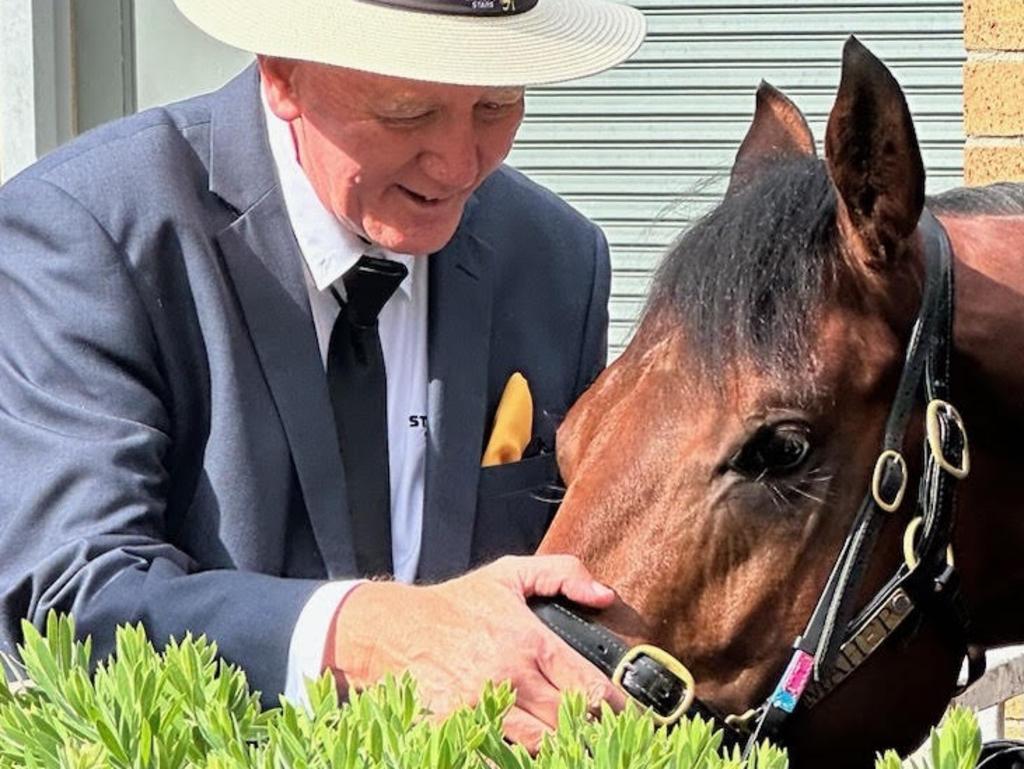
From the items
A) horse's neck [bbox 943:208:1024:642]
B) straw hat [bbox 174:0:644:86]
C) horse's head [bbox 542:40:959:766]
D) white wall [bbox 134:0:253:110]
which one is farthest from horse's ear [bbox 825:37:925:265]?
white wall [bbox 134:0:253:110]

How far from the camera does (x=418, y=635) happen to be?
2174 mm

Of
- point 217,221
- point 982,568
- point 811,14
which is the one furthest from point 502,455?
point 811,14

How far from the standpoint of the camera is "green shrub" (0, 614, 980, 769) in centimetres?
162

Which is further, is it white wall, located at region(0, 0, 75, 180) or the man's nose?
white wall, located at region(0, 0, 75, 180)

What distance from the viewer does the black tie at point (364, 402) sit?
2.63 metres

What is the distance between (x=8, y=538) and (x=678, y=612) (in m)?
0.84

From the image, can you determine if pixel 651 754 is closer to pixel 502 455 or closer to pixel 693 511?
pixel 693 511

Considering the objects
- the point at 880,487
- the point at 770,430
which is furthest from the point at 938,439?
the point at 770,430

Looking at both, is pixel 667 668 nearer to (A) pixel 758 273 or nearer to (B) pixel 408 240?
(A) pixel 758 273

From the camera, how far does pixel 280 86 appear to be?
8.38 feet

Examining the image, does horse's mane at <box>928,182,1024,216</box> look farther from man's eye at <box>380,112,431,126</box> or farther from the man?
man's eye at <box>380,112,431,126</box>

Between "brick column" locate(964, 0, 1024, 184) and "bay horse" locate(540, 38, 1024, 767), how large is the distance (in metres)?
1.72

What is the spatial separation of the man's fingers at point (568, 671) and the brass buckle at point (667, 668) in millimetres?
27

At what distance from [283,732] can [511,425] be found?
118 centimetres
